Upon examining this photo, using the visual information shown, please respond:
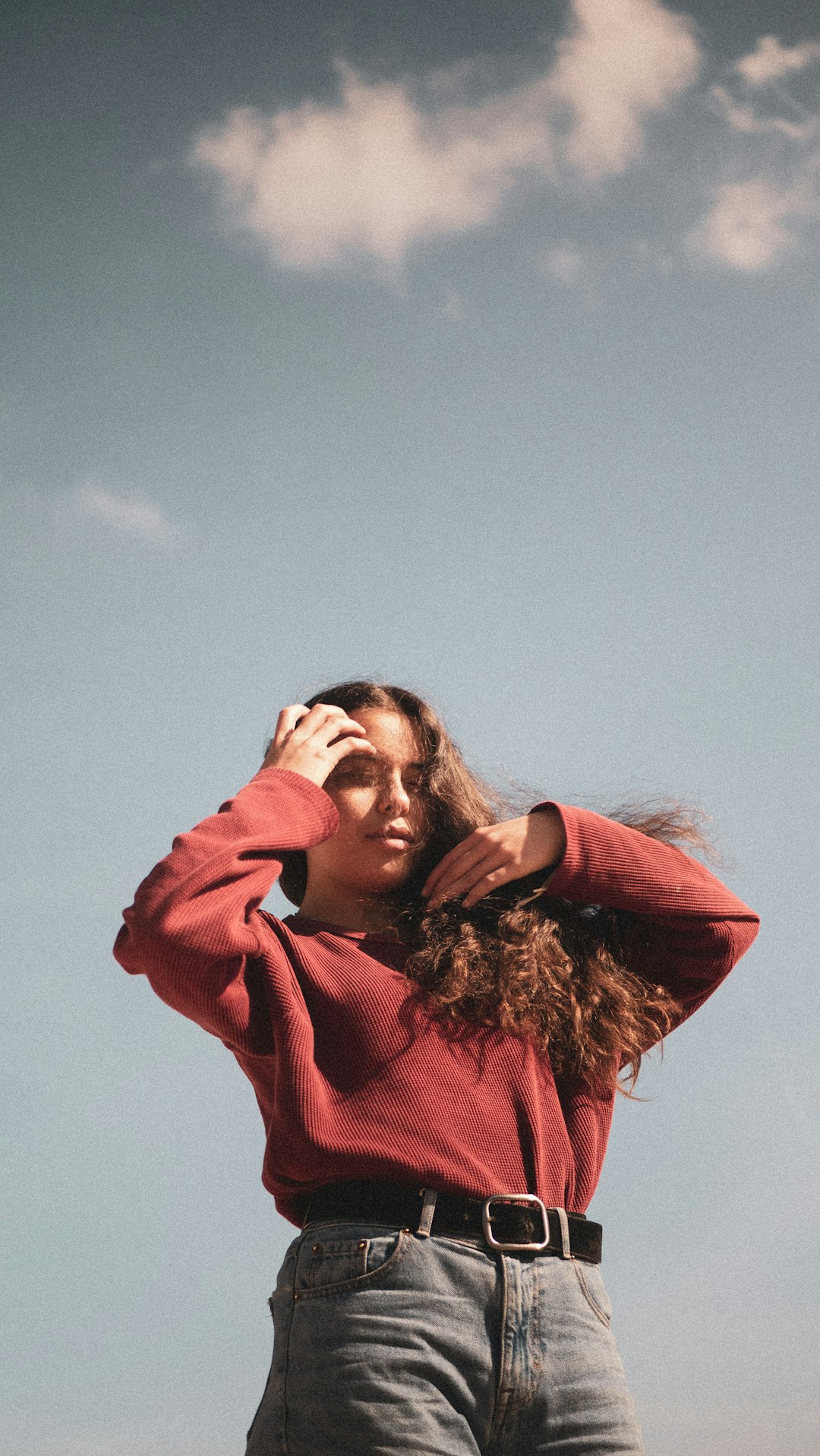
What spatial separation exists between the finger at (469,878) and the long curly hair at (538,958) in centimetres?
5

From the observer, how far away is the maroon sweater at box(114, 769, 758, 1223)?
225 centimetres

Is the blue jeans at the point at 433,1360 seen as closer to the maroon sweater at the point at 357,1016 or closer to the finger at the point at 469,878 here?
the maroon sweater at the point at 357,1016

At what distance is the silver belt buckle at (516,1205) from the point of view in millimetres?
2154

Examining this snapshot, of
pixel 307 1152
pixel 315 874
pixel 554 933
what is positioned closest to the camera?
pixel 307 1152

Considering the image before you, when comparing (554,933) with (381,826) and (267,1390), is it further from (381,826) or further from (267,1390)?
(267,1390)

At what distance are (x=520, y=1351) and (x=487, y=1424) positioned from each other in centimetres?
13

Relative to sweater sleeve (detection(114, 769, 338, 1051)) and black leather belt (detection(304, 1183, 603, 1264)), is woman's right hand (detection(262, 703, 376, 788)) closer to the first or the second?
sweater sleeve (detection(114, 769, 338, 1051))

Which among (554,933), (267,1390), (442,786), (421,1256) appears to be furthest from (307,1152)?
(442,786)

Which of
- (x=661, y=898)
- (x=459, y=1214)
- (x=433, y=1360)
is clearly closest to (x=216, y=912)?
(x=459, y=1214)

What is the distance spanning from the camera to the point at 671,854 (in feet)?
8.95

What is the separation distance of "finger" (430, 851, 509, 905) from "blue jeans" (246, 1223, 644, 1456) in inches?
30.2

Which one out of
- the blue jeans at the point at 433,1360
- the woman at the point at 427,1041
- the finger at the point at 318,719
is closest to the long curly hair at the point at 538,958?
the woman at the point at 427,1041

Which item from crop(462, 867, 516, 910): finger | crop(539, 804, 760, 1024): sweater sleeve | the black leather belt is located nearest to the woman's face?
crop(462, 867, 516, 910): finger

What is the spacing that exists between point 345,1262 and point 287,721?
1.23 meters
